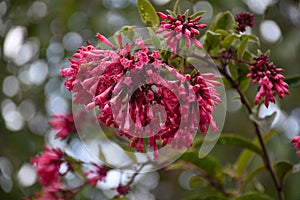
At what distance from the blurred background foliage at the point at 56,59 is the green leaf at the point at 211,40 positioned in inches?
40.5

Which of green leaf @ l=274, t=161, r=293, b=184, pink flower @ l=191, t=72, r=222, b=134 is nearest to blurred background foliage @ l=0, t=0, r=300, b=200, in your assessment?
green leaf @ l=274, t=161, r=293, b=184

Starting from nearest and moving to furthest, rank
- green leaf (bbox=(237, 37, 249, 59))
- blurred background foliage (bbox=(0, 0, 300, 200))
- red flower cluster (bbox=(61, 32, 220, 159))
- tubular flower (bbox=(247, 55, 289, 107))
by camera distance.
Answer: red flower cluster (bbox=(61, 32, 220, 159)) → tubular flower (bbox=(247, 55, 289, 107)) → green leaf (bbox=(237, 37, 249, 59)) → blurred background foliage (bbox=(0, 0, 300, 200))

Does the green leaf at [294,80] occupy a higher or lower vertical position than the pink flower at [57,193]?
higher

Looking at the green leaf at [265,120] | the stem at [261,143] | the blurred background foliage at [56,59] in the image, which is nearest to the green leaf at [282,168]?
the stem at [261,143]

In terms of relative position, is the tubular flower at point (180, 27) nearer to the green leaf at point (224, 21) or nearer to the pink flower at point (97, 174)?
the green leaf at point (224, 21)

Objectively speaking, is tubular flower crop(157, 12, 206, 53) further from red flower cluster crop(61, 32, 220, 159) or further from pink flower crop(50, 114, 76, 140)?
pink flower crop(50, 114, 76, 140)

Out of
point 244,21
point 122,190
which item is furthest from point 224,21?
point 122,190

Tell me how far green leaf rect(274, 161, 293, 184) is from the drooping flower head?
1.42 feet

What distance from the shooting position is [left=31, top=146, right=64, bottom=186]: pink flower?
5.42 feet

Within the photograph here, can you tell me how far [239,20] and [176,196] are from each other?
191cm

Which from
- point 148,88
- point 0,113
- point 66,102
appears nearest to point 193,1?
point 66,102

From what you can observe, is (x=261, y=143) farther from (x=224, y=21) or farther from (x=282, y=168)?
(x=224, y=21)

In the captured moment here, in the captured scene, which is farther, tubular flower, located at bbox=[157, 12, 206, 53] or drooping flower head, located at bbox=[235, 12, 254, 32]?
drooping flower head, located at bbox=[235, 12, 254, 32]

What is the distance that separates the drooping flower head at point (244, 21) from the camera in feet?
4.56
